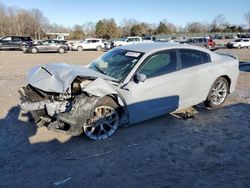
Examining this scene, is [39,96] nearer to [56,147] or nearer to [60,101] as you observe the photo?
[60,101]

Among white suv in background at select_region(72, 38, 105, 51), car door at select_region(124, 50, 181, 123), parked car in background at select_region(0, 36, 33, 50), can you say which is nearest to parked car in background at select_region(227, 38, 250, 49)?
white suv in background at select_region(72, 38, 105, 51)

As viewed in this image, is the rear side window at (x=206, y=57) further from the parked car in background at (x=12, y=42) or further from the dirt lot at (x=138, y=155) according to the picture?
the parked car in background at (x=12, y=42)

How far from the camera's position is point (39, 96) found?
15.4ft

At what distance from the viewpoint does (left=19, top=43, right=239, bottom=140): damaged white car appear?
429 cm

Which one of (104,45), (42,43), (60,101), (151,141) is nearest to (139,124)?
(151,141)

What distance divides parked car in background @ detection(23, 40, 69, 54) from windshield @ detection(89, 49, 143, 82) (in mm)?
25393

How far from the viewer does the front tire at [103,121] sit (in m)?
4.45

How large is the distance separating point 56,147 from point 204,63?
359cm

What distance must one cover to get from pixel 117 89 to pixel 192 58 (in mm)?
2011

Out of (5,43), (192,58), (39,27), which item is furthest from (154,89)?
(39,27)

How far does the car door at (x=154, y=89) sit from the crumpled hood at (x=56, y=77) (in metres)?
0.51

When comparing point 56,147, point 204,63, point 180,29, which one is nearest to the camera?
point 56,147

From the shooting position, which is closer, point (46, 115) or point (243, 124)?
point (46, 115)

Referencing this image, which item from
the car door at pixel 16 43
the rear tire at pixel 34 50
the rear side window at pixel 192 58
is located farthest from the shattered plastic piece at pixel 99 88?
the car door at pixel 16 43
